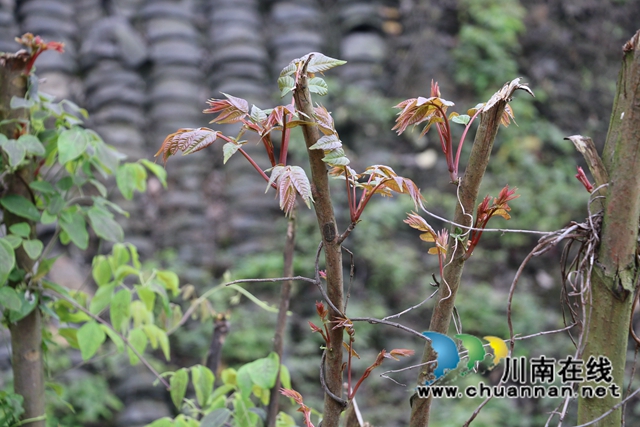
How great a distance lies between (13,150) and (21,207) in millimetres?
131

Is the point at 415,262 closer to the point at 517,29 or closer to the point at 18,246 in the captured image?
the point at 517,29

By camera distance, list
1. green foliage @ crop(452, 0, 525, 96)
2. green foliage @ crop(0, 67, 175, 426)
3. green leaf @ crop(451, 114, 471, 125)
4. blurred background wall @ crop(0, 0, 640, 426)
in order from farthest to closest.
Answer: green foliage @ crop(452, 0, 525, 96)
blurred background wall @ crop(0, 0, 640, 426)
green foliage @ crop(0, 67, 175, 426)
green leaf @ crop(451, 114, 471, 125)

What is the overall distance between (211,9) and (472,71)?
142cm

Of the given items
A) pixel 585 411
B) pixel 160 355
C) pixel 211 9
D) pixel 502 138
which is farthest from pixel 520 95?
pixel 585 411

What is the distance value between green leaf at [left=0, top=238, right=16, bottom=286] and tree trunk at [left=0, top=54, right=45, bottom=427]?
131 mm

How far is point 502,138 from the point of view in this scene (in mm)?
3070

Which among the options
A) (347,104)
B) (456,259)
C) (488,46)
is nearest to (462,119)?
(456,259)

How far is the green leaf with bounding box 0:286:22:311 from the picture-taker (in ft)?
3.01

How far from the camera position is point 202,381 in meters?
0.96

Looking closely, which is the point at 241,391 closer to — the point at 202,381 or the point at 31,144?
the point at 202,381

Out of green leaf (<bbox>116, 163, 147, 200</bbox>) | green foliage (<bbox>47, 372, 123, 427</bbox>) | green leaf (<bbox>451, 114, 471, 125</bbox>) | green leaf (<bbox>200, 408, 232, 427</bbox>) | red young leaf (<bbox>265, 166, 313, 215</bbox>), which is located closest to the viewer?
red young leaf (<bbox>265, 166, 313, 215</bbox>)

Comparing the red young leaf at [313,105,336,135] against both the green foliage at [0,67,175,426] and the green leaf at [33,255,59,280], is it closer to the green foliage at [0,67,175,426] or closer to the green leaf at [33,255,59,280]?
the green foliage at [0,67,175,426]

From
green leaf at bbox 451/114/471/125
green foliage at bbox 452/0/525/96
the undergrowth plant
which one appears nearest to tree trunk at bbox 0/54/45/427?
the undergrowth plant

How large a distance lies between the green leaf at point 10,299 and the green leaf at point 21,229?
10cm
